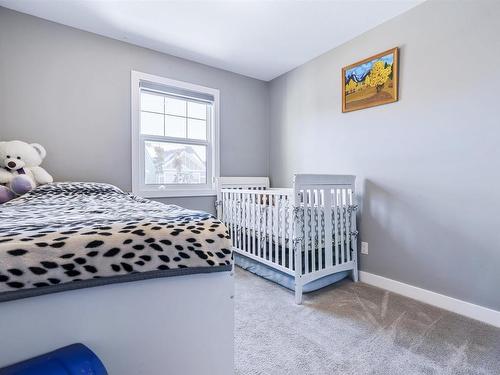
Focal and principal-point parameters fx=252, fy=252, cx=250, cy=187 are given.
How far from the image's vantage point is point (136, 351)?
670 millimetres

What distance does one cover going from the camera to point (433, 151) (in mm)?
1860

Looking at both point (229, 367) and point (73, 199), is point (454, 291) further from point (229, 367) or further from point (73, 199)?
point (73, 199)

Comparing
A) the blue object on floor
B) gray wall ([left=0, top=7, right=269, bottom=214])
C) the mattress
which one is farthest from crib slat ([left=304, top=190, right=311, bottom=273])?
the blue object on floor

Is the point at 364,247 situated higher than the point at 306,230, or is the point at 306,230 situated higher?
the point at 306,230

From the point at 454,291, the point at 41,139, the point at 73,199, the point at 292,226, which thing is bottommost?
the point at 454,291

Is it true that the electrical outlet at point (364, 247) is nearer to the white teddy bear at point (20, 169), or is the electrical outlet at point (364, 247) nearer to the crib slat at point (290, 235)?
the crib slat at point (290, 235)

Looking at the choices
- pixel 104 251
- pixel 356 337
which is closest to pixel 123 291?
pixel 104 251

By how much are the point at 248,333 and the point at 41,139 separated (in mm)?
2233

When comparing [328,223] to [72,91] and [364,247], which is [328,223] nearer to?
[364,247]

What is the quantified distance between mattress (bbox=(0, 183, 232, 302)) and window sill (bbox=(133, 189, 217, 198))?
1.82 m

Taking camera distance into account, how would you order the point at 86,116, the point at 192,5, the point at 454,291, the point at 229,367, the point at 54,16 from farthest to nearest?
the point at 86,116 < the point at 54,16 < the point at 192,5 < the point at 454,291 < the point at 229,367

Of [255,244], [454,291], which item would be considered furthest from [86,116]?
[454,291]

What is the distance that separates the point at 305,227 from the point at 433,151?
1.09 m

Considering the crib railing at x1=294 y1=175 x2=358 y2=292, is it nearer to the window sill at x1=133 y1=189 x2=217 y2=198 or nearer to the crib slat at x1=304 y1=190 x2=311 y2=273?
the crib slat at x1=304 y1=190 x2=311 y2=273
